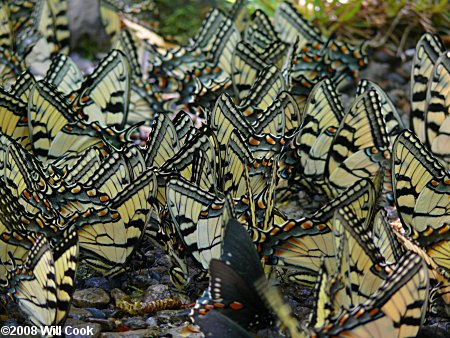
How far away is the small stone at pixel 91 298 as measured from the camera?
2686mm

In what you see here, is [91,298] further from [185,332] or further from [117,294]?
[185,332]

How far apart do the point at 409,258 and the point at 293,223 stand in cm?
56

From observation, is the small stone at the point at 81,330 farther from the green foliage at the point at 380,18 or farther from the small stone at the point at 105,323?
the green foliage at the point at 380,18

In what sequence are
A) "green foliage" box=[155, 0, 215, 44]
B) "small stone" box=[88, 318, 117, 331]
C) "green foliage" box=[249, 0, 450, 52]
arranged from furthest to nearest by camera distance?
"green foliage" box=[155, 0, 215, 44] < "green foliage" box=[249, 0, 450, 52] < "small stone" box=[88, 318, 117, 331]

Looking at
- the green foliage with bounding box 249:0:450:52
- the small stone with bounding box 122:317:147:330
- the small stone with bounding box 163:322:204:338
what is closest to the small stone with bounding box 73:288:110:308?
the small stone with bounding box 122:317:147:330

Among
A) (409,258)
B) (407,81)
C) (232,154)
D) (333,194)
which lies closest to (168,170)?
(232,154)

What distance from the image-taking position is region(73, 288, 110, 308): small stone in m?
2.69

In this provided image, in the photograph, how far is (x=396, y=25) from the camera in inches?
202

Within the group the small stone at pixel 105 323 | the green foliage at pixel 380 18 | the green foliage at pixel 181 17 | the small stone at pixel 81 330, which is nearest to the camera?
the small stone at pixel 81 330


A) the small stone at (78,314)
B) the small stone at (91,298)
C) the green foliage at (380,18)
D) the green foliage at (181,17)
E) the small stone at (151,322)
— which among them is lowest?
the small stone at (151,322)

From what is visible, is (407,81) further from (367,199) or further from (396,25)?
(367,199)

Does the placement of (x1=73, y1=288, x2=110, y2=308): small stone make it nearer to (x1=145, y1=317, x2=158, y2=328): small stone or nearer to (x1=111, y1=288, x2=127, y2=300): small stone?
(x1=111, y1=288, x2=127, y2=300): small stone

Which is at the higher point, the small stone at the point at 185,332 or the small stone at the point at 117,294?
the small stone at the point at 117,294

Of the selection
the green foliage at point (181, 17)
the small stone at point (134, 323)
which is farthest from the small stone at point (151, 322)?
the green foliage at point (181, 17)
